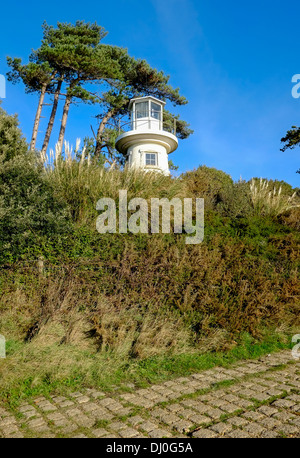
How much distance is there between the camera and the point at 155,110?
1592 cm

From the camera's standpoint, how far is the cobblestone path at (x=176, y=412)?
2.93 meters

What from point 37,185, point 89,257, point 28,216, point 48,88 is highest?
point 48,88

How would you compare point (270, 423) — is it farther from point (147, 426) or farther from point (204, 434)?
point (147, 426)

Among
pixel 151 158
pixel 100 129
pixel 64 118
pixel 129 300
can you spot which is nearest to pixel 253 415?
pixel 129 300

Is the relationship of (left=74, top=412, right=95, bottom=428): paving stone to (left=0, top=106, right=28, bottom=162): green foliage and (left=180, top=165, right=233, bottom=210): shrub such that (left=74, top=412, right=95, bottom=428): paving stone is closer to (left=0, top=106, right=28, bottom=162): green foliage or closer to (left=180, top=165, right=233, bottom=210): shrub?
(left=180, top=165, right=233, bottom=210): shrub

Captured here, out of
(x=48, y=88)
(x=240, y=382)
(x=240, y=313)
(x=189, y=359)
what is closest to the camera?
(x=240, y=382)

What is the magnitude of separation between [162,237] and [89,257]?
1664mm

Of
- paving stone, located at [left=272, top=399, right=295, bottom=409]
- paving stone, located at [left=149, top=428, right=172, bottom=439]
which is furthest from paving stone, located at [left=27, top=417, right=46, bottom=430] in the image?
paving stone, located at [left=272, top=399, right=295, bottom=409]

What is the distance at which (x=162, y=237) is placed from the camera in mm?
7090

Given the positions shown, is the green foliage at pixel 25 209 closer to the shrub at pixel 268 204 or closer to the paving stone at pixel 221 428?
the paving stone at pixel 221 428

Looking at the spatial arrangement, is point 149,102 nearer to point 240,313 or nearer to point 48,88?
point 48,88

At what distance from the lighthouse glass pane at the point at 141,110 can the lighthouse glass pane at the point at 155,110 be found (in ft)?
1.05
